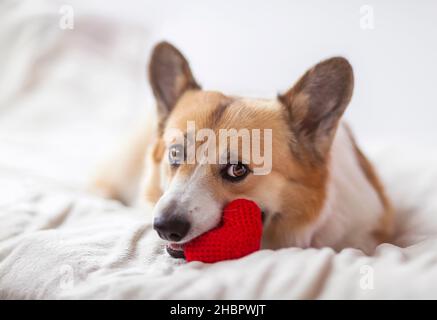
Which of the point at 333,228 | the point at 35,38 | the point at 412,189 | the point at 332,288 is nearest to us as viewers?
the point at 332,288

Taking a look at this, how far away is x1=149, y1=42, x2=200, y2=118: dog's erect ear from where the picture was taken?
1.71 meters

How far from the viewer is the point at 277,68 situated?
2.70 metres

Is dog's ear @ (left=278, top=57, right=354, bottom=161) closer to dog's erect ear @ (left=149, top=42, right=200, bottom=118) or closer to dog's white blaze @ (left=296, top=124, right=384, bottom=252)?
dog's white blaze @ (left=296, top=124, right=384, bottom=252)

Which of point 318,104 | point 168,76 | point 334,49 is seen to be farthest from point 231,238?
point 334,49

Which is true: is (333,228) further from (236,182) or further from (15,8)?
(15,8)

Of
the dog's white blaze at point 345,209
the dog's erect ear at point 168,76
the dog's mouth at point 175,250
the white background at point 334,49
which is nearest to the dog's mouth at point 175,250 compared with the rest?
the dog's mouth at point 175,250

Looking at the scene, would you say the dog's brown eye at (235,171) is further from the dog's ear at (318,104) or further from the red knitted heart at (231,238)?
the dog's ear at (318,104)

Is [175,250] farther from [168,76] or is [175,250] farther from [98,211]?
[168,76]

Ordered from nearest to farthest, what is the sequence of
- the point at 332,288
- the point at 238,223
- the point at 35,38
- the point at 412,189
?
the point at 332,288 → the point at 238,223 → the point at 412,189 → the point at 35,38

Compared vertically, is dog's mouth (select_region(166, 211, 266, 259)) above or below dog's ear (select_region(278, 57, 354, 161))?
below

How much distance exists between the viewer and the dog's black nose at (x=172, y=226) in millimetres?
1257

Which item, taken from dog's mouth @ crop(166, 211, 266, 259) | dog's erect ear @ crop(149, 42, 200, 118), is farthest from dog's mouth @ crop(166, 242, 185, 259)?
dog's erect ear @ crop(149, 42, 200, 118)

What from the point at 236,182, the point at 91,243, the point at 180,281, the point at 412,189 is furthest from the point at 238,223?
the point at 412,189

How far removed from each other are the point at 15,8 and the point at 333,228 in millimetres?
2338
